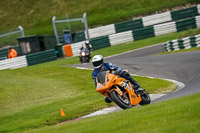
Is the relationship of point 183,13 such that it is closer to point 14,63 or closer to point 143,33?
point 143,33

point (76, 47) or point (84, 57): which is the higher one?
point (76, 47)

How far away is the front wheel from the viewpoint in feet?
30.7

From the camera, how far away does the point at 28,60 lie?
31.3 metres

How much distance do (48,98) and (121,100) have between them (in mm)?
5657

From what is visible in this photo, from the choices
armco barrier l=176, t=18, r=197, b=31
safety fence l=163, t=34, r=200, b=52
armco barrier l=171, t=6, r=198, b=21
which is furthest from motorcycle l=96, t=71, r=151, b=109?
armco barrier l=171, t=6, r=198, b=21

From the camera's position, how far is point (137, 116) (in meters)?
7.50

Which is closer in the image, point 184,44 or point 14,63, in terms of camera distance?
point 184,44

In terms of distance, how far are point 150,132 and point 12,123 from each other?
227 inches

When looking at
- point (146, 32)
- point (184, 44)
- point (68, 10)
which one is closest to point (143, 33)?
point (146, 32)

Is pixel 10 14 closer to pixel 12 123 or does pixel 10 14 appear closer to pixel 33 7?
pixel 33 7

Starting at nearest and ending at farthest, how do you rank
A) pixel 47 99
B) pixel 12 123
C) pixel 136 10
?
pixel 12 123, pixel 47 99, pixel 136 10

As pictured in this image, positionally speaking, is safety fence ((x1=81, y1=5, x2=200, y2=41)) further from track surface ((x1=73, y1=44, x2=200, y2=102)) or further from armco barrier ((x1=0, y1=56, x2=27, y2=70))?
track surface ((x1=73, y1=44, x2=200, y2=102))

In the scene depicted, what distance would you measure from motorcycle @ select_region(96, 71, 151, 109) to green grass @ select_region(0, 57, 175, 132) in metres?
1.91

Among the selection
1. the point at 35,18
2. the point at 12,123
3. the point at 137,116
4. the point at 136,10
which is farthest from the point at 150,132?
the point at 35,18
